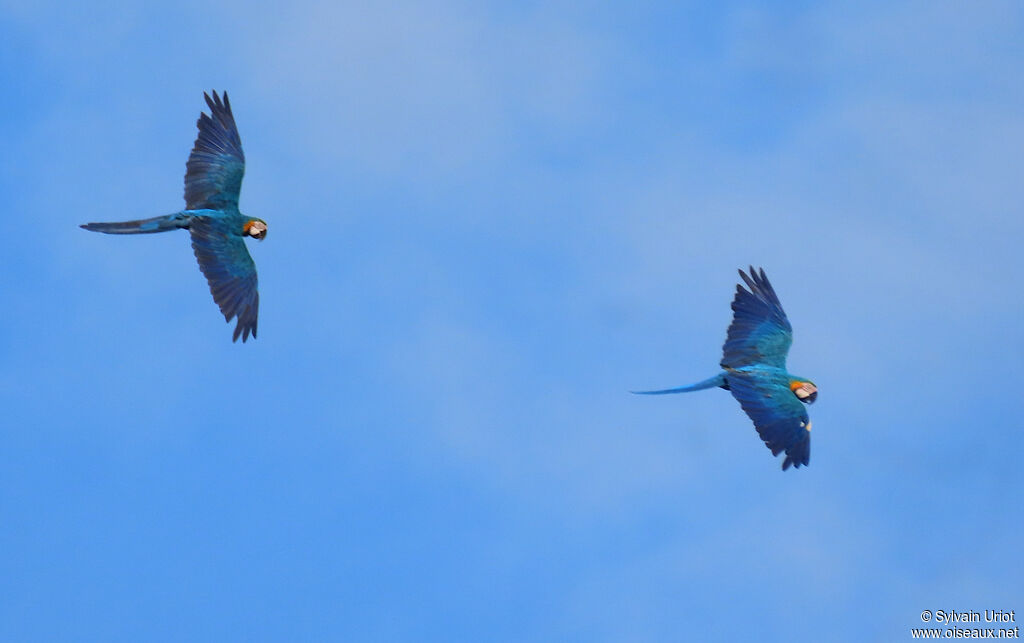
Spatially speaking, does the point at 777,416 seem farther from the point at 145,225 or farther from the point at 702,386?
the point at 145,225

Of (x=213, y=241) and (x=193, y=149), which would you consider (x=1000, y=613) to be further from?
(x=193, y=149)

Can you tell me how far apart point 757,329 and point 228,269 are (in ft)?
41.4

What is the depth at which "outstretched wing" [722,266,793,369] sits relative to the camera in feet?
89.1

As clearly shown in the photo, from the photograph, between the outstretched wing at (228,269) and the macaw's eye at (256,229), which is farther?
the macaw's eye at (256,229)

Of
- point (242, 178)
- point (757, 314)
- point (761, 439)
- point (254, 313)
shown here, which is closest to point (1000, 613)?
point (761, 439)

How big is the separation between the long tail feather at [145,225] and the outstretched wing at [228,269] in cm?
30

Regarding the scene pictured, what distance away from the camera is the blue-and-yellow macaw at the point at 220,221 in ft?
85.8

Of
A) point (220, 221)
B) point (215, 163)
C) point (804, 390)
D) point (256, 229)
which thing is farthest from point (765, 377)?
point (215, 163)

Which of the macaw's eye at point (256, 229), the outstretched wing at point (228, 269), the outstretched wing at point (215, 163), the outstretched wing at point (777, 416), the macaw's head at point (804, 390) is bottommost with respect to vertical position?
the outstretched wing at point (777, 416)

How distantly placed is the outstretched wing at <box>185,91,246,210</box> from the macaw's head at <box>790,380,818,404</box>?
13.8 m

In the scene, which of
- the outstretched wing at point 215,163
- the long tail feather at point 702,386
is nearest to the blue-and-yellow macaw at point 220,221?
the outstretched wing at point 215,163

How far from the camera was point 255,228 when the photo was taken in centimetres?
2673

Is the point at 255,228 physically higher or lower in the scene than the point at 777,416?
higher

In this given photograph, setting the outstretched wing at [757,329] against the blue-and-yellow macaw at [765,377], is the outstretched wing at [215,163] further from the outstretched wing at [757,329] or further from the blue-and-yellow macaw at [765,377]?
the outstretched wing at [757,329]
